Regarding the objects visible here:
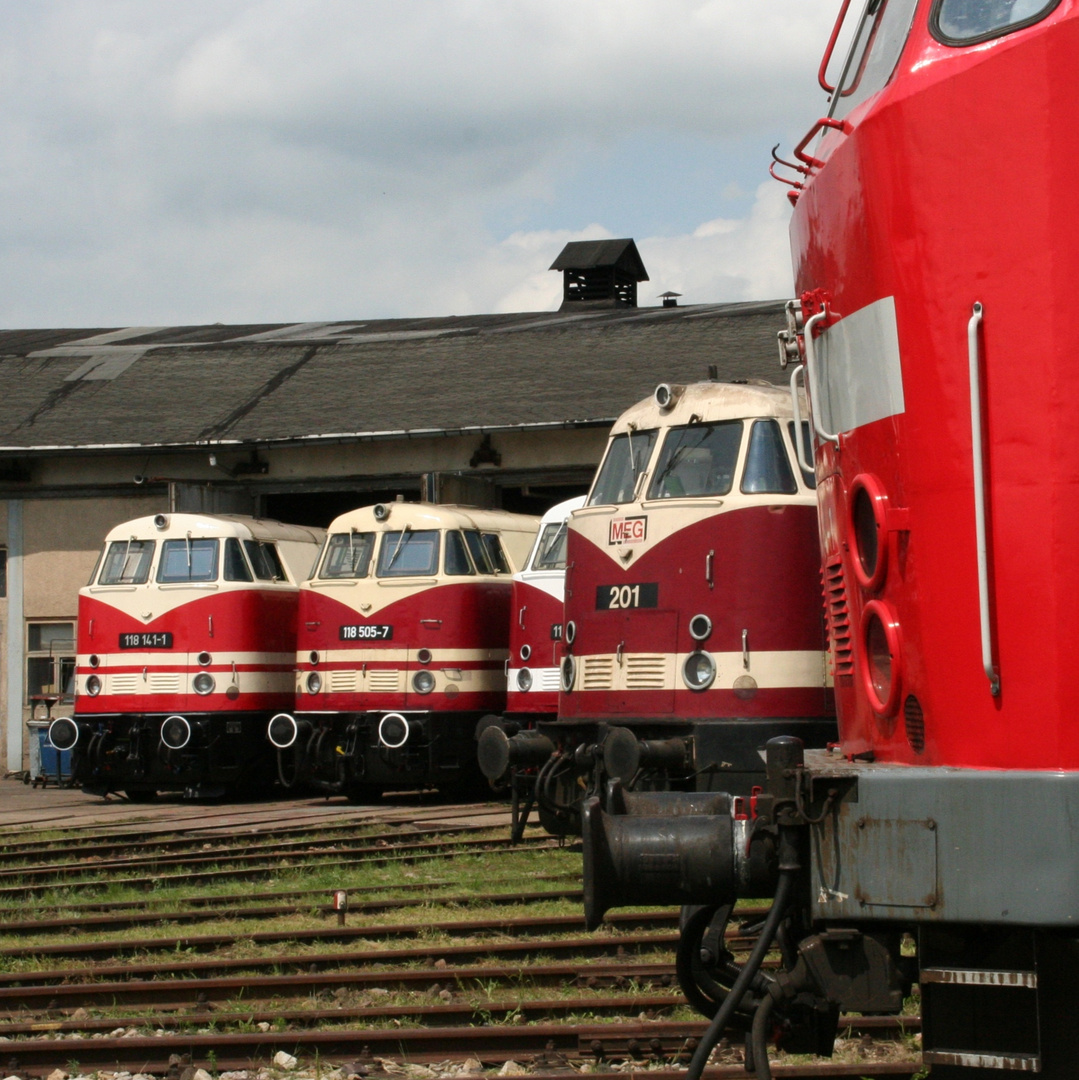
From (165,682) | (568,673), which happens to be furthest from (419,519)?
(568,673)

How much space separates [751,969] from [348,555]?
13.5m

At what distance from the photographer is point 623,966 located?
22.6 ft

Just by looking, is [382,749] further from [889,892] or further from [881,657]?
[889,892]

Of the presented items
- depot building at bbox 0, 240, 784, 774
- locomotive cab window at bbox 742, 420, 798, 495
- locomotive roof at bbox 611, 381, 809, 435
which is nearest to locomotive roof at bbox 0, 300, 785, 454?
depot building at bbox 0, 240, 784, 774

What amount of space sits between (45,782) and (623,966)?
52.2 feet

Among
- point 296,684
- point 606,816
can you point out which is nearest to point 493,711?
point 296,684

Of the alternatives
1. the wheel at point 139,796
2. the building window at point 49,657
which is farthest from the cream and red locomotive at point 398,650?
the building window at point 49,657

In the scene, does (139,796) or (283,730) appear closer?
(283,730)

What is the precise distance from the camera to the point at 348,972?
7098mm

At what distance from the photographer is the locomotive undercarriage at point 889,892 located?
10.6 feet

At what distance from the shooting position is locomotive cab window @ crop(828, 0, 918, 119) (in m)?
3.91

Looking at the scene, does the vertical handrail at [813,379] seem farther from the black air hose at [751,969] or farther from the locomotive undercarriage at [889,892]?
the black air hose at [751,969]

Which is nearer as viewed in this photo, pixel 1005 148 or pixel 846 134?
pixel 1005 148

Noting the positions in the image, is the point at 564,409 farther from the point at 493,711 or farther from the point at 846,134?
the point at 846,134
